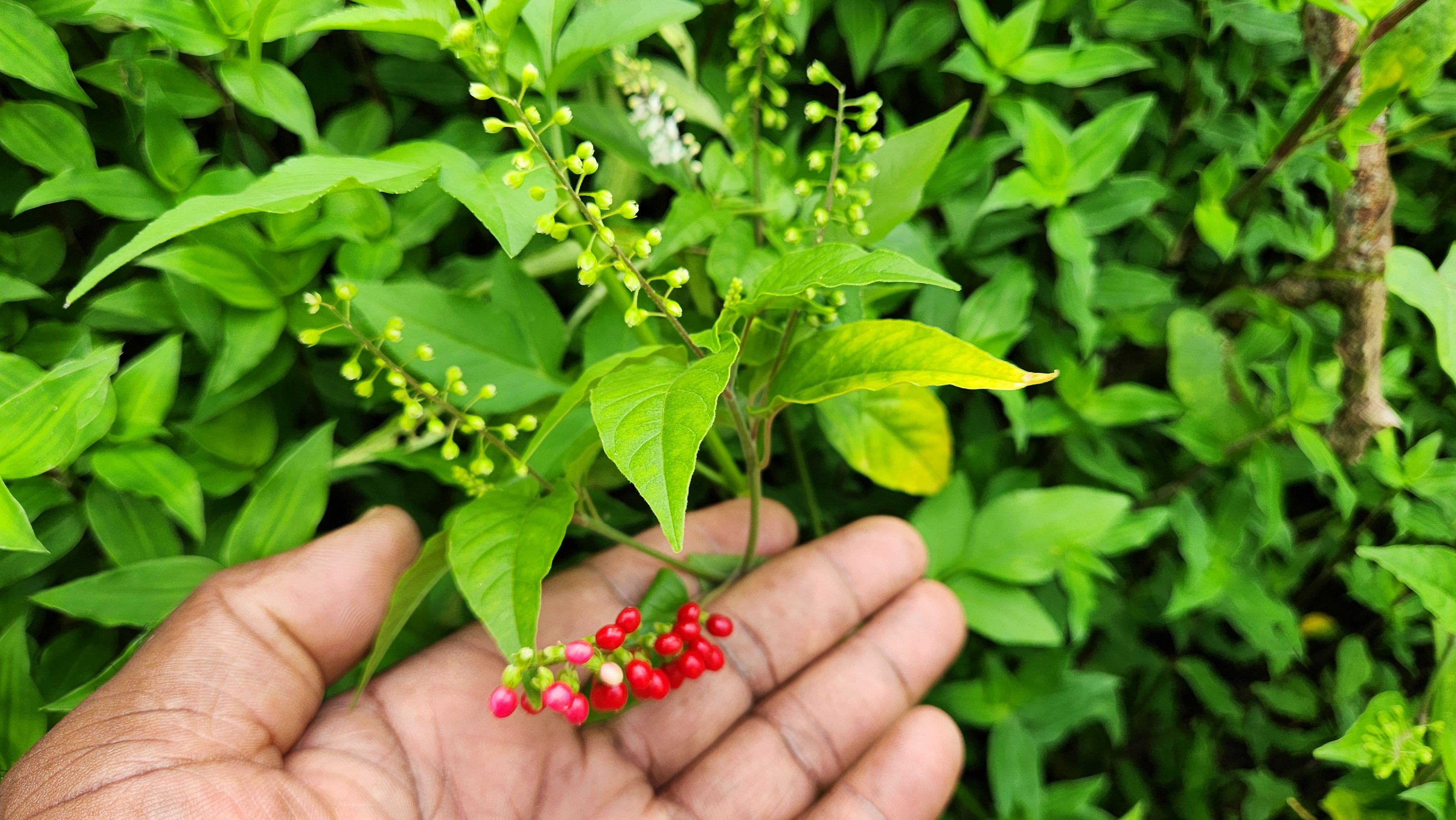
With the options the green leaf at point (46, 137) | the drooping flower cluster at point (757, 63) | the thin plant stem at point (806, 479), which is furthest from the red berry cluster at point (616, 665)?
the green leaf at point (46, 137)

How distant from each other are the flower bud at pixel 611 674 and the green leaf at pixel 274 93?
85cm

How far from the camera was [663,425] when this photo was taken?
749 millimetres

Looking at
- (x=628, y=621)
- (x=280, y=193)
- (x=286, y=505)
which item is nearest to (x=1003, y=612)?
(x=628, y=621)

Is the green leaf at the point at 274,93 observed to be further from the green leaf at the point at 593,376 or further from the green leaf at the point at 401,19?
the green leaf at the point at 593,376

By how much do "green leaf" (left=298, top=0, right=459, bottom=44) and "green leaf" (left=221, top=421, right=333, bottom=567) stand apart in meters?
0.57

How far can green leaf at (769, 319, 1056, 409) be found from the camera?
0.77 m

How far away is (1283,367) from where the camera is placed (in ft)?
5.56

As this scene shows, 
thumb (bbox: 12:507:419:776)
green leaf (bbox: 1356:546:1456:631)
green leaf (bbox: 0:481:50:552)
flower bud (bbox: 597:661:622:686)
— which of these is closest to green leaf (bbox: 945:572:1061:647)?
green leaf (bbox: 1356:546:1456:631)

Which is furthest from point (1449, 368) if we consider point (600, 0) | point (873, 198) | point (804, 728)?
point (600, 0)

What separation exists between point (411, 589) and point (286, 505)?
0.29 m

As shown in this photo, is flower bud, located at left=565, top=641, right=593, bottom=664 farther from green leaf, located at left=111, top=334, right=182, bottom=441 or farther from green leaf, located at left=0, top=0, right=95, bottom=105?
green leaf, located at left=0, top=0, right=95, bottom=105

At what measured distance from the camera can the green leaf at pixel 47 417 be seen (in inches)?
37.3

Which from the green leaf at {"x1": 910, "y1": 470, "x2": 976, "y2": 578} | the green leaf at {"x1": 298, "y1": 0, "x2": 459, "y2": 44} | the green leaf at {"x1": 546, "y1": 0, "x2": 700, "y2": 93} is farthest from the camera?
the green leaf at {"x1": 910, "y1": 470, "x2": 976, "y2": 578}

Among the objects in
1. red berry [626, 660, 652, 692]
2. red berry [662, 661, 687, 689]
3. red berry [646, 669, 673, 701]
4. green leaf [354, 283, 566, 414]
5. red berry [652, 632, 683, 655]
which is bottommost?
red berry [662, 661, 687, 689]
